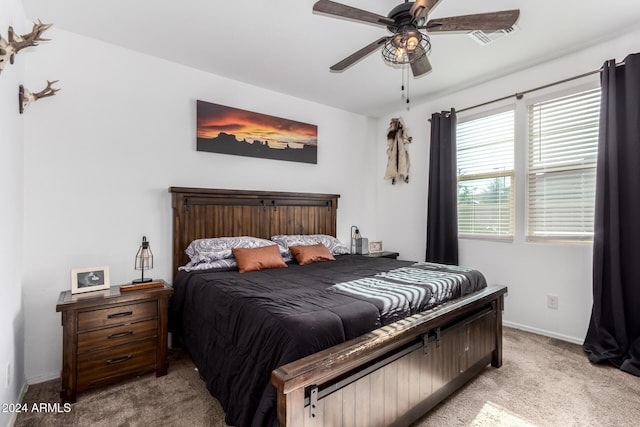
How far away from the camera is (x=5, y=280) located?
5.54 feet

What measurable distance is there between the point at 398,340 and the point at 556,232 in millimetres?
2421

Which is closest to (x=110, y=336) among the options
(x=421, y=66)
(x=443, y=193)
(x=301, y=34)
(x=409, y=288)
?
(x=409, y=288)

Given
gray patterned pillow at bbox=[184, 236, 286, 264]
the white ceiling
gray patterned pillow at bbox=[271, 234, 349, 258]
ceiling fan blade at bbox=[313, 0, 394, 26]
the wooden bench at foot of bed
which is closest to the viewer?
the wooden bench at foot of bed

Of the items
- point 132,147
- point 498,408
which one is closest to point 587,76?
point 498,408

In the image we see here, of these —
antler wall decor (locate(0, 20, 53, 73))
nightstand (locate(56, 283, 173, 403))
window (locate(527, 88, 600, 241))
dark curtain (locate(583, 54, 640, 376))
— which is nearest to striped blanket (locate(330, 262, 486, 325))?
dark curtain (locate(583, 54, 640, 376))

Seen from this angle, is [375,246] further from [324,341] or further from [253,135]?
[324,341]

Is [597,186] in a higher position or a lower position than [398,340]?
higher

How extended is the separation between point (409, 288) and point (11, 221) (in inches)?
97.9

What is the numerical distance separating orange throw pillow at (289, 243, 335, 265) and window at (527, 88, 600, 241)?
2.14m

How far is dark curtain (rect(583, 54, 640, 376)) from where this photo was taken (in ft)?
7.97

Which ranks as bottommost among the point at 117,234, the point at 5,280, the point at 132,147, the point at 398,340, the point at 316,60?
the point at 398,340

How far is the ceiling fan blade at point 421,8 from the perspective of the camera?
4.99 ft

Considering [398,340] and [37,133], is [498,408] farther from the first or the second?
[37,133]

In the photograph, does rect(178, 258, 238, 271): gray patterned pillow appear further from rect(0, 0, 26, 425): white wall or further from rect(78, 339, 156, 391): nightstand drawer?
rect(0, 0, 26, 425): white wall
